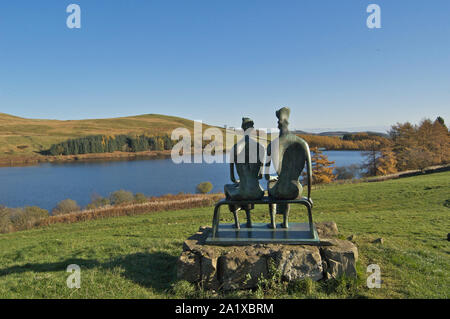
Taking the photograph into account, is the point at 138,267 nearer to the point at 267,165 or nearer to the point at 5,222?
the point at 267,165

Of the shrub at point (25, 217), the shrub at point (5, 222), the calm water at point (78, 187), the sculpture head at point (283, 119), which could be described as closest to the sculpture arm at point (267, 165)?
the sculpture head at point (283, 119)

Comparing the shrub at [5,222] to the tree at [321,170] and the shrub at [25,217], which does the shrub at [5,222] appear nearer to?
the shrub at [25,217]

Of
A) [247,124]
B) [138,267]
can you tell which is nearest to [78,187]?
[138,267]

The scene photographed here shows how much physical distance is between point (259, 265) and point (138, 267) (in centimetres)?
305

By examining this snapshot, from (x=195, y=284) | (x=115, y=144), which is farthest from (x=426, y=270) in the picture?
(x=115, y=144)

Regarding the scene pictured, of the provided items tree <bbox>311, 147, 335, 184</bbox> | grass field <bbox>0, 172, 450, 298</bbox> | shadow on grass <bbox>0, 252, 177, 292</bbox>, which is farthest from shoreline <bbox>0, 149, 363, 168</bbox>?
shadow on grass <bbox>0, 252, 177, 292</bbox>

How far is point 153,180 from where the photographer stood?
53656 millimetres

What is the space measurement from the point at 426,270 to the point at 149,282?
6.24m

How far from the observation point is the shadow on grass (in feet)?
20.3

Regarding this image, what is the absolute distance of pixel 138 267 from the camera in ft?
22.6

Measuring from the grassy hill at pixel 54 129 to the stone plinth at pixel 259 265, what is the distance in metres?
109

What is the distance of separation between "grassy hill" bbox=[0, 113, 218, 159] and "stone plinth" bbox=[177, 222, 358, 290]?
359 feet

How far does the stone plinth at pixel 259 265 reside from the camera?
5758mm
